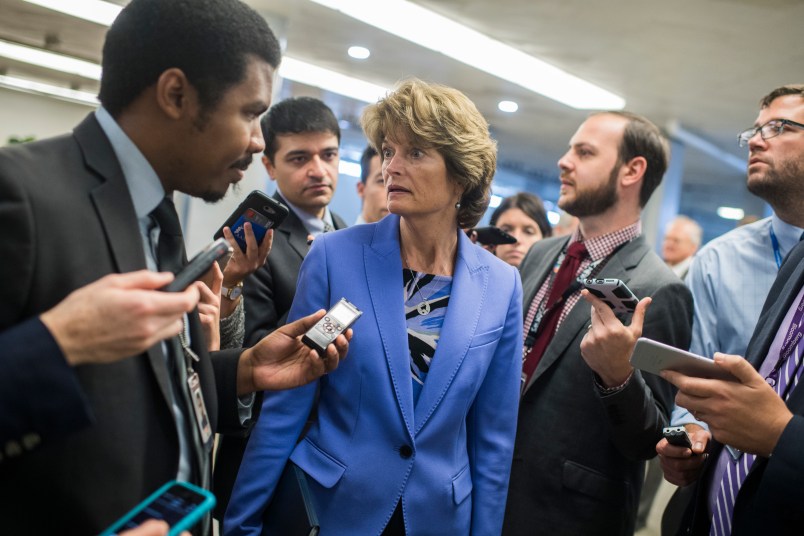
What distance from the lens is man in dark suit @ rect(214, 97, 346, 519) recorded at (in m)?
2.27

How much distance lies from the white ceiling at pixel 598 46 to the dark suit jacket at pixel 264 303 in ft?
13.3

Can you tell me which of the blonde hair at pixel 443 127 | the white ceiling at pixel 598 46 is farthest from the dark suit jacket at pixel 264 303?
the white ceiling at pixel 598 46

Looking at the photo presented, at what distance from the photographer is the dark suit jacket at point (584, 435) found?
2.14m

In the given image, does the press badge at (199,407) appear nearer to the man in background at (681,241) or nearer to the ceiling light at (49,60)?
the man in background at (681,241)


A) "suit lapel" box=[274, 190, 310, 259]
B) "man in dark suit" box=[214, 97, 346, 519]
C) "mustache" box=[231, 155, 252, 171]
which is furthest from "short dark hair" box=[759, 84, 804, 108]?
"mustache" box=[231, 155, 252, 171]

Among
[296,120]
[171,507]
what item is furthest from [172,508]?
[296,120]

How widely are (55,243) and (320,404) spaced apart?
986 mm

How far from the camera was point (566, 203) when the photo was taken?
271 centimetres

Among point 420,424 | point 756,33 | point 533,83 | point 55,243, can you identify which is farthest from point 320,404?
point 533,83

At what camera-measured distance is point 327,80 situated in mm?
8625

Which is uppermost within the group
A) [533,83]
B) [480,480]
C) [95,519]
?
[533,83]

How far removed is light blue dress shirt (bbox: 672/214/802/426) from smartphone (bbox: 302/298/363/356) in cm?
167

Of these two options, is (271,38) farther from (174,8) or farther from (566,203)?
(566,203)

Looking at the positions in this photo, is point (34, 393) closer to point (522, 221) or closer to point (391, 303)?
point (391, 303)
